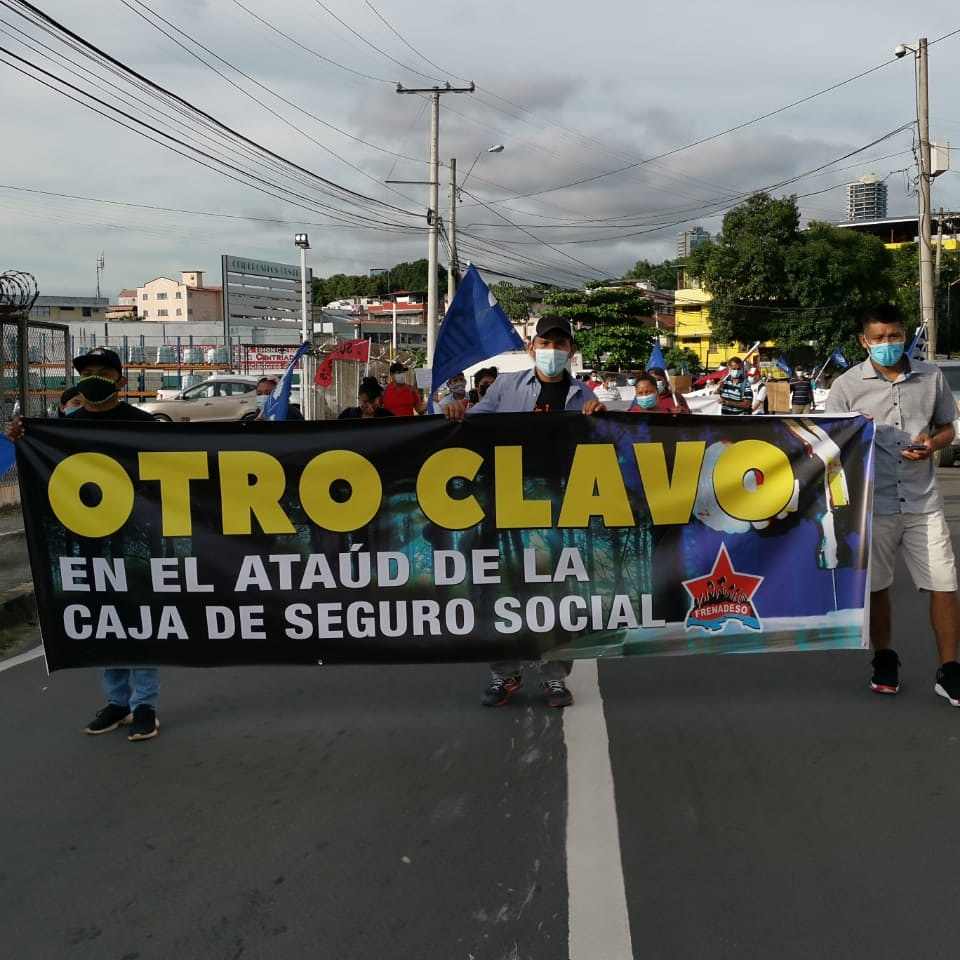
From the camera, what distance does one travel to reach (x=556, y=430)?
518cm

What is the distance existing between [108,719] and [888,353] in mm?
4122

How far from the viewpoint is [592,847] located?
12.3 feet

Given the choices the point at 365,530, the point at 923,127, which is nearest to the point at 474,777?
the point at 365,530

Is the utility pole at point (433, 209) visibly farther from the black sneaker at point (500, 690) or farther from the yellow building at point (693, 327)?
the yellow building at point (693, 327)

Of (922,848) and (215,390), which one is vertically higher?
(215,390)

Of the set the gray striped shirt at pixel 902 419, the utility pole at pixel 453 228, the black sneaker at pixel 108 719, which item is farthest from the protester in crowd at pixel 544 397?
the utility pole at pixel 453 228

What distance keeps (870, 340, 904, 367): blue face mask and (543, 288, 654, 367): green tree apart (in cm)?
5688

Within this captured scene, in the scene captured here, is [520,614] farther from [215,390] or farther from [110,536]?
[215,390]

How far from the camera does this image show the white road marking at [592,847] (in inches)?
123

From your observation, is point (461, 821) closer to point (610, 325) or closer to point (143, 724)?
point (143, 724)

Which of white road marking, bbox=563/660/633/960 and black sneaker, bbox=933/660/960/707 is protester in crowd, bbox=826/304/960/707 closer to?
black sneaker, bbox=933/660/960/707

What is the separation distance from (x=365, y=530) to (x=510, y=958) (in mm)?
2413

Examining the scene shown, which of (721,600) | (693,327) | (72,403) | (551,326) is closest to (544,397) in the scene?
(551,326)

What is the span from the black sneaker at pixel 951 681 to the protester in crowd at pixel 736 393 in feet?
39.0
